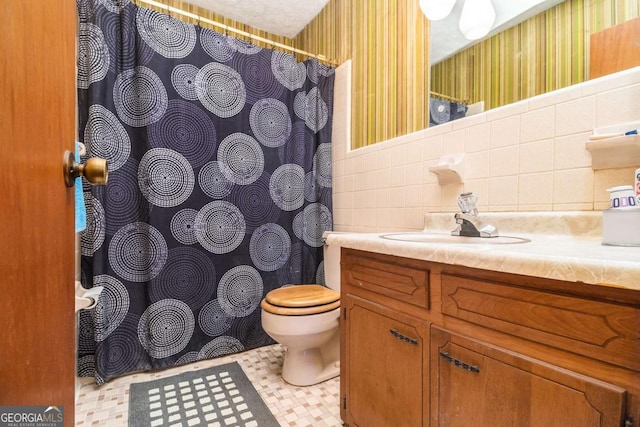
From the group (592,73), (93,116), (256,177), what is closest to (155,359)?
(256,177)

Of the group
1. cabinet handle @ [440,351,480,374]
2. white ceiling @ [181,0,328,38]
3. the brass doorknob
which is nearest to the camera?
the brass doorknob

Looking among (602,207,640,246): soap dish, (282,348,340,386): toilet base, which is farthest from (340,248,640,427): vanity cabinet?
(282,348,340,386): toilet base

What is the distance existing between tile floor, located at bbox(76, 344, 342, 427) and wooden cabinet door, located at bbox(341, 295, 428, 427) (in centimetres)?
22

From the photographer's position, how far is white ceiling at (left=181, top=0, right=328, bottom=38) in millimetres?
2168

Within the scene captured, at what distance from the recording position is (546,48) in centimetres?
108

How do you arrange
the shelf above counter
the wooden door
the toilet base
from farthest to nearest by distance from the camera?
1. the toilet base
2. the shelf above counter
3. the wooden door

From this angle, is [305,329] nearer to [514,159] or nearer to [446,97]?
[514,159]

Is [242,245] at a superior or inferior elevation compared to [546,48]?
inferior

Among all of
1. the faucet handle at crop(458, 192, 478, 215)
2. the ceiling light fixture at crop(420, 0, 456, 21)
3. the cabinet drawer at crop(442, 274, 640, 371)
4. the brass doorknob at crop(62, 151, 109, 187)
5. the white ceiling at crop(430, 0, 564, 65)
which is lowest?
the cabinet drawer at crop(442, 274, 640, 371)

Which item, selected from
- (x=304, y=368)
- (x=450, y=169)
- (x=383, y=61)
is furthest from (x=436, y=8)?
(x=304, y=368)

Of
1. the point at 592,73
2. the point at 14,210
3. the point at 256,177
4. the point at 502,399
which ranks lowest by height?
the point at 502,399

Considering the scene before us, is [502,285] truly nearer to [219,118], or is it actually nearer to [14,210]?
[14,210]

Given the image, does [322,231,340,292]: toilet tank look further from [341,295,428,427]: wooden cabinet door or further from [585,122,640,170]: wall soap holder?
[585,122,640,170]: wall soap holder

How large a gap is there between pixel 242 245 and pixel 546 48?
1617 millimetres
